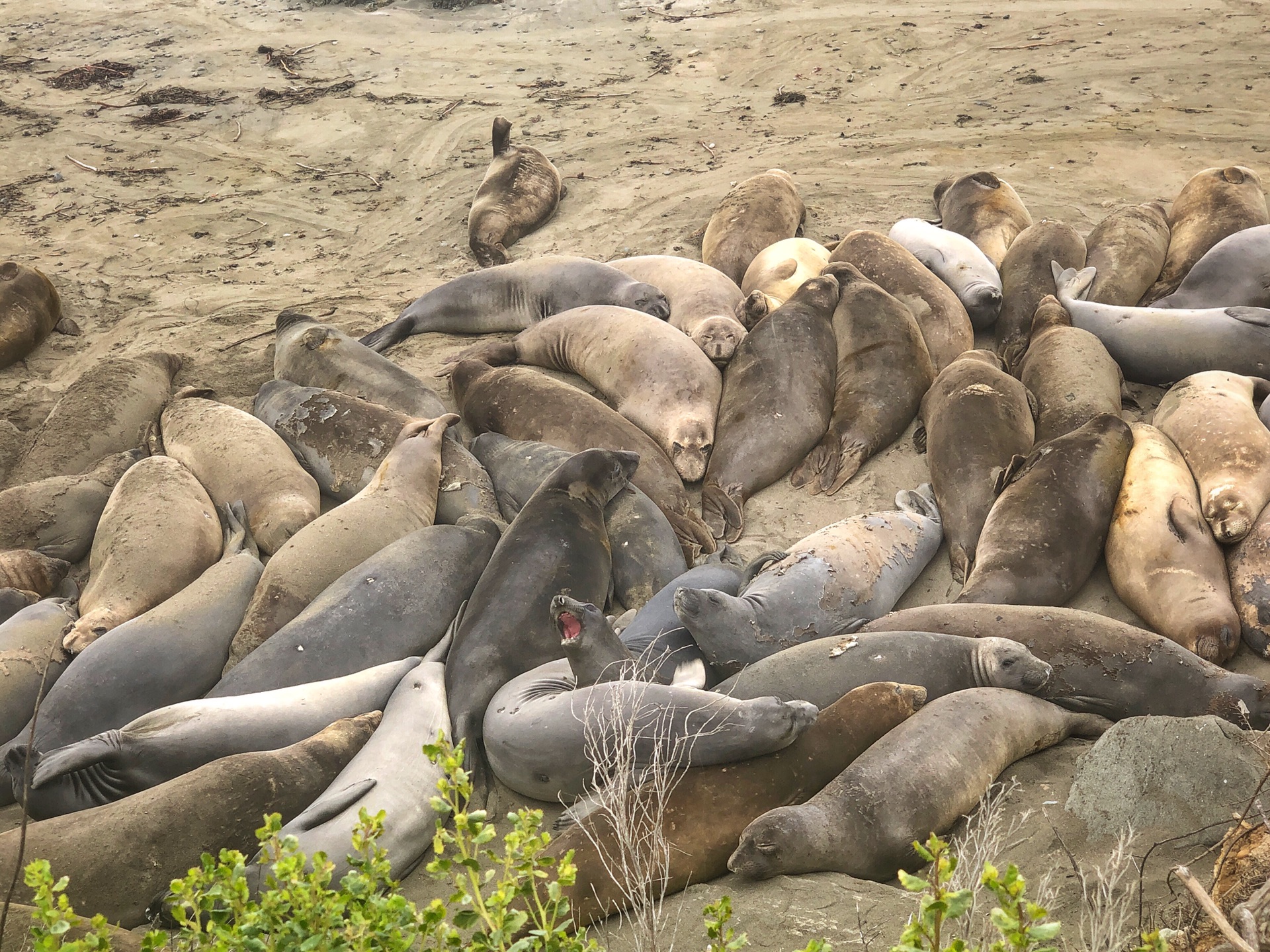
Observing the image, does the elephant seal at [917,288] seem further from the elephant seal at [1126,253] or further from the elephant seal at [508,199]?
the elephant seal at [508,199]

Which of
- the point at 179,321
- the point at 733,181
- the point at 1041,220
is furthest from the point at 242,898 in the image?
the point at 733,181

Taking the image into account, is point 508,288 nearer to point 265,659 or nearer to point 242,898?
point 265,659

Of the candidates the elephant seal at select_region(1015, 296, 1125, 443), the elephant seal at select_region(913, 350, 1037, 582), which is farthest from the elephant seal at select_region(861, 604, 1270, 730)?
the elephant seal at select_region(1015, 296, 1125, 443)

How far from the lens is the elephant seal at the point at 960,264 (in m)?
6.91

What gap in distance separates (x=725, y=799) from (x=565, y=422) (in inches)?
117

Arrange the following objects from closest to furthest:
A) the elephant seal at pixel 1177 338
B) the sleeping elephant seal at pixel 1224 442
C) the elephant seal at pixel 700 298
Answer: the sleeping elephant seal at pixel 1224 442, the elephant seal at pixel 1177 338, the elephant seal at pixel 700 298

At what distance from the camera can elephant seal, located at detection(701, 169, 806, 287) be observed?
25.6ft

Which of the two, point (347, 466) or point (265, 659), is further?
point (347, 466)

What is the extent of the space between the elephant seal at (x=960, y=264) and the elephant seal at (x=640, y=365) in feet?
6.21

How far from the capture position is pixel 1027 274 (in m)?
6.97

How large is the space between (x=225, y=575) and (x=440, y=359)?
2.74m

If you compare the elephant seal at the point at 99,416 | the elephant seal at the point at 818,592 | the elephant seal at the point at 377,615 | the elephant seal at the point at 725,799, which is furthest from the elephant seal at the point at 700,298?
the elephant seal at the point at 99,416

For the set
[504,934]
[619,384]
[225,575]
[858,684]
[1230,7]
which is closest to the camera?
[504,934]

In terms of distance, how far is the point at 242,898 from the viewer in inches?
79.0
